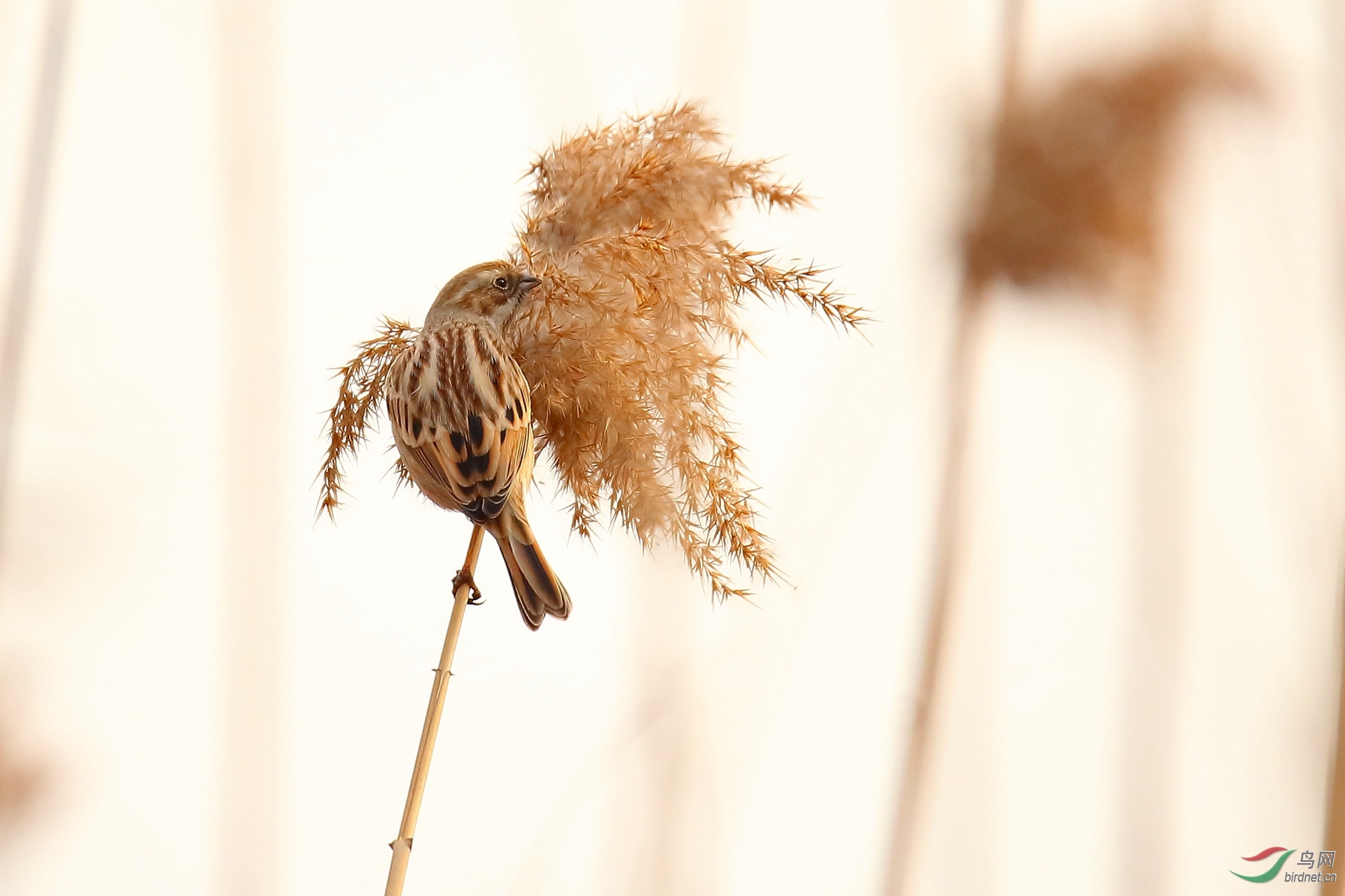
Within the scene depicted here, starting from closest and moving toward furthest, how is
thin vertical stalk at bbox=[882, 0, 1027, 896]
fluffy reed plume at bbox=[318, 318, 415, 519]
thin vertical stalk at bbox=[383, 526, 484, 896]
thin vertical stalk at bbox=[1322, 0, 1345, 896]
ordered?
thin vertical stalk at bbox=[383, 526, 484, 896]
fluffy reed plume at bbox=[318, 318, 415, 519]
thin vertical stalk at bbox=[1322, 0, 1345, 896]
thin vertical stalk at bbox=[882, 0, 1027, 896]

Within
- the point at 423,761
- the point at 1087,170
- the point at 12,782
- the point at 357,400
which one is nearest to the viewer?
the point at 423,761

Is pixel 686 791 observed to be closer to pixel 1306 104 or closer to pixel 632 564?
pixel 632 564

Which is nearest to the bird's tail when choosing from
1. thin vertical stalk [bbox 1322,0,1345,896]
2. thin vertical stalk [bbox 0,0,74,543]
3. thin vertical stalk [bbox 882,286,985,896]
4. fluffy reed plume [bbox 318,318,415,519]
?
fluffy reed plume [bbox 318,318,415,519]

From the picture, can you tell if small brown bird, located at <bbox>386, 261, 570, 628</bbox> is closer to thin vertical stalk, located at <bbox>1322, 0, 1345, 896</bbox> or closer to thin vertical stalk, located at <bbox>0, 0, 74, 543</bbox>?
thin vertical stalk, located at <bbox>0, 0, 74, 543</bbox>

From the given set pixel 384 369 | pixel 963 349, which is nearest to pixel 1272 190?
pixel 963 349

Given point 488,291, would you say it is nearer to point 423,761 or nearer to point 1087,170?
point 423,761

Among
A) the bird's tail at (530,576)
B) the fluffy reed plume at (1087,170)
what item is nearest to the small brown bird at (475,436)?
the bird's tail at (530,576)

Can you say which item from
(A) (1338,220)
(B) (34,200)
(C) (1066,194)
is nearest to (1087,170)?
(C) (1066,194)
